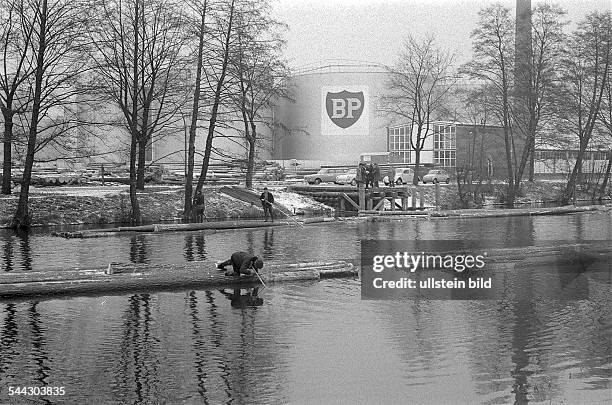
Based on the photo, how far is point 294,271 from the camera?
18.6 m

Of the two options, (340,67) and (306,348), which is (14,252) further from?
(340,67)

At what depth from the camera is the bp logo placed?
91250 millimetres

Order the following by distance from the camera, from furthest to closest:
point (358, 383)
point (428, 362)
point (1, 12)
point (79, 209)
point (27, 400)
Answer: point (79, 209), point (1, 12), point (428, 362), point (358, 383), point (27, 400)

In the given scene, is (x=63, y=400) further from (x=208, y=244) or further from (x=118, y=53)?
(x=118, y=53)

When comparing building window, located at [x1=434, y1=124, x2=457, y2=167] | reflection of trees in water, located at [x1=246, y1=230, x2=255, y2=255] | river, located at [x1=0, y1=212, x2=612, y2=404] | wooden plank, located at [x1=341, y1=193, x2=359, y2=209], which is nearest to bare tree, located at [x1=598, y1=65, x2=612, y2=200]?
building window, located at [x1=434, y1=124, x2=457, y2=167]

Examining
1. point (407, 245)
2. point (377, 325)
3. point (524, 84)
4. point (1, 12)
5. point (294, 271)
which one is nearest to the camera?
point (377, 325)

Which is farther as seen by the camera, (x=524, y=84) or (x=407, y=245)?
(x=524, y=84)

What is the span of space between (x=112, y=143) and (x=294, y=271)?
200 ft

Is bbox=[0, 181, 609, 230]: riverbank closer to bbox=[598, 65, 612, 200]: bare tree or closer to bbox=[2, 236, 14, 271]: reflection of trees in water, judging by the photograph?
bbox=[2, 236, 14, 271]: reflection of trees in water

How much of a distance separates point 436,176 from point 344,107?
24521 mm

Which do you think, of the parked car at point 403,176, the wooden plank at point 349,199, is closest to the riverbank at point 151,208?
the wooden plank at point 349,199

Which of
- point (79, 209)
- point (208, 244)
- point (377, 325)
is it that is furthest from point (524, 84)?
point (377, 325)

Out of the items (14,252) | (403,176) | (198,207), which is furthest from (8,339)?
(403,176)

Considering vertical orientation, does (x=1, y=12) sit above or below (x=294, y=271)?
above
